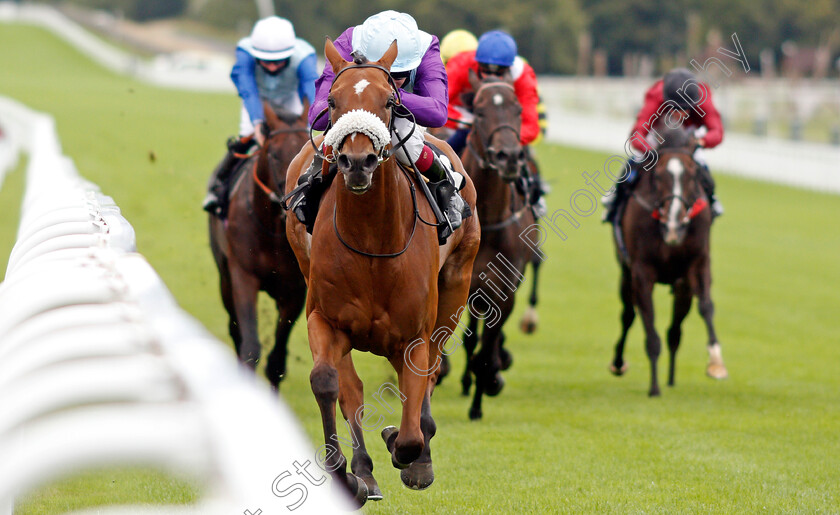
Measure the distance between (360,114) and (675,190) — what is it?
442 centimetres

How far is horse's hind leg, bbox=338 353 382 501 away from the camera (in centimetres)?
479

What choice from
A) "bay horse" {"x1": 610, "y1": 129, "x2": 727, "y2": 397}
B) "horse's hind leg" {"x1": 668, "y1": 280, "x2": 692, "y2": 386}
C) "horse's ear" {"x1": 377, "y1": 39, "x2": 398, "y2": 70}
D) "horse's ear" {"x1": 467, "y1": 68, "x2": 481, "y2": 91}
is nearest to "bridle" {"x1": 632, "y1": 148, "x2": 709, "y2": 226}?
"bay horse" {"x1": 610, "y1": 129, "x2": 727, "y2": 397}

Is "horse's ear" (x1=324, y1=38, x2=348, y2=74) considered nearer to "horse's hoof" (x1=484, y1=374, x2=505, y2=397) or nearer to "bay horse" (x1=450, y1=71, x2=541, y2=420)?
"bay horse" (x1=450, y1=71, x2=541, y2=420)

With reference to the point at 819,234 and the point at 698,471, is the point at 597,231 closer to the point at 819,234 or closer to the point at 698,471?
the point at 819,234

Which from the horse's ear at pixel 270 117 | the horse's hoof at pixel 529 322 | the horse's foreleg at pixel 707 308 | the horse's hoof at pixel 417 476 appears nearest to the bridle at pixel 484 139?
the horse's ear at pixel 270 117

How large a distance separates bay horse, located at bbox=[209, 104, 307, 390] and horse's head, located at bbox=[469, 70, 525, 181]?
3.41ft

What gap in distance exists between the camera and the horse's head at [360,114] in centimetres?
403

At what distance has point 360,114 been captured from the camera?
13.4ft

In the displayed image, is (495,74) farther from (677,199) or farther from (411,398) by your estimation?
(411,398)

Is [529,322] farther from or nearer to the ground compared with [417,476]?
nearer to the ground

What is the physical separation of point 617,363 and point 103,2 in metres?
89.0

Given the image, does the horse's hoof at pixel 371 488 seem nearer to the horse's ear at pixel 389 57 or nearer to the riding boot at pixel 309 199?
the riding boot at pixel 309 199

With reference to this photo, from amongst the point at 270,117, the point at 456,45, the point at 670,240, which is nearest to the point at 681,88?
the point at 670,240

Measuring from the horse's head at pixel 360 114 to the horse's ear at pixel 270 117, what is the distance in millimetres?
2260
